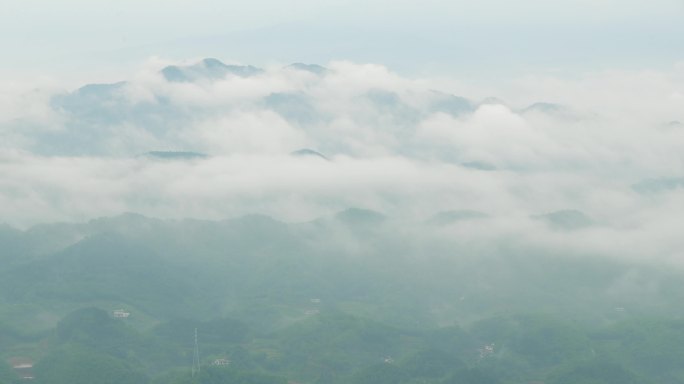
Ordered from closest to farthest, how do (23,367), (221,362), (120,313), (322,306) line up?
1. (23,367)
2. (221,362)
3. (120,313)
4. (322,306)

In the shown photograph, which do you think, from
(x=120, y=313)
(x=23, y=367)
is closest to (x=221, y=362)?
(x=23, y=367)

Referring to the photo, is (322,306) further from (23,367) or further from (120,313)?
(23,367)

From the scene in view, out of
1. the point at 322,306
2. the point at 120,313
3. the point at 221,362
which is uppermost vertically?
the point at 221,362

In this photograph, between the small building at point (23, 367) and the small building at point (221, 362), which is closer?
the small building at point (23, 367)

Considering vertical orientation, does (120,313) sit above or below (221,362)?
below

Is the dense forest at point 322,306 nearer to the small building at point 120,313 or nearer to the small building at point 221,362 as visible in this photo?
the small building at point 221,362

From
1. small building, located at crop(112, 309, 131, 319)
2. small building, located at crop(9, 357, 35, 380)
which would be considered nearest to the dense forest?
small building, located at crop(9, 357, 35, 380)

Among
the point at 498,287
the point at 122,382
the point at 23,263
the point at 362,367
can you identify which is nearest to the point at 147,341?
the point at 122,382

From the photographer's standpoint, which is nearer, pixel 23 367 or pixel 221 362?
pixel 23 367

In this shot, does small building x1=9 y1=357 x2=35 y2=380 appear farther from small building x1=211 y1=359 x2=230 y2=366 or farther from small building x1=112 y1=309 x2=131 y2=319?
small building x1=112 y1=309 x2=131 y2=319

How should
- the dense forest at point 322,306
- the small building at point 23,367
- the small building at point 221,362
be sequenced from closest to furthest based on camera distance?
the small building at point 23,367
the dense forest at point 322,306
the small building at point 221,362

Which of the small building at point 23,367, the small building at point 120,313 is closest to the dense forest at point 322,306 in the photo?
the small building at point 23,367
